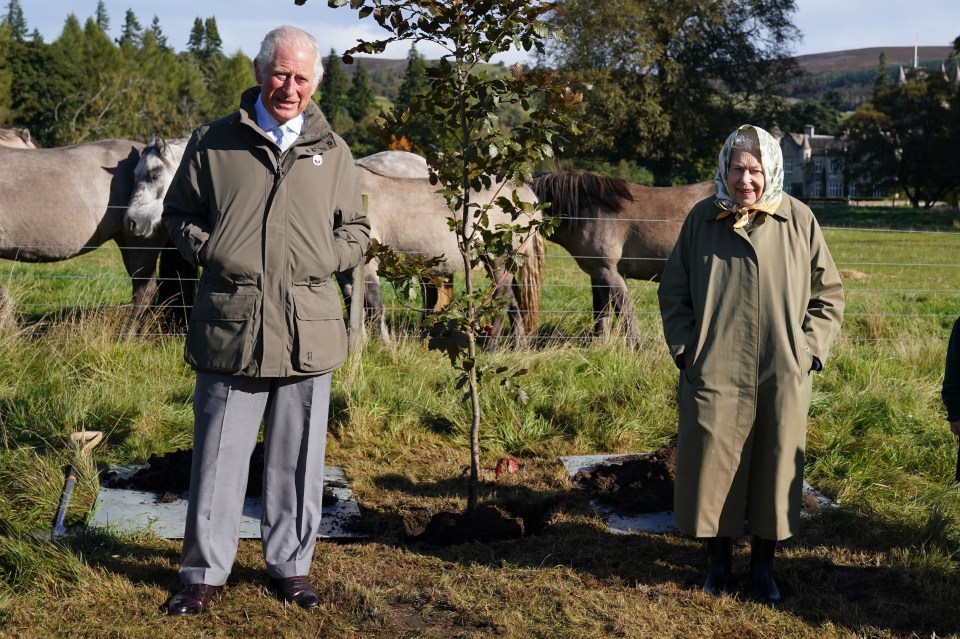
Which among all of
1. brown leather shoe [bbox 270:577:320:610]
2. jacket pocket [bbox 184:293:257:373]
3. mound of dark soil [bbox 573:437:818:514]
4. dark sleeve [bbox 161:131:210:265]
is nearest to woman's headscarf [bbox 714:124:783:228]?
mound of dark soil [bbox 573:437:818:514]

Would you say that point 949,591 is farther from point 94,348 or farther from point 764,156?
point 94,348

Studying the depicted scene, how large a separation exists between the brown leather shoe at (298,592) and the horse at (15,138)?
6.26m

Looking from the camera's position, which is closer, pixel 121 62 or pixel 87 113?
pixel 87 113

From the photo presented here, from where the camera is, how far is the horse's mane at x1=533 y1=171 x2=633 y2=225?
27.3 feet

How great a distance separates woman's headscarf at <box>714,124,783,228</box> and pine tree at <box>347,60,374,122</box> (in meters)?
94.4

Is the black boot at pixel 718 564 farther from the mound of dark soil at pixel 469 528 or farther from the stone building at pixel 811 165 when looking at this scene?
the stone building at pixel 811 165

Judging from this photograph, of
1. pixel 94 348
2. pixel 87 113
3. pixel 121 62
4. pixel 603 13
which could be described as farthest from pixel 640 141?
pixel 121 62

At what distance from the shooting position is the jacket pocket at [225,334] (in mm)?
3348

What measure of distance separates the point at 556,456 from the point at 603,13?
3430cm

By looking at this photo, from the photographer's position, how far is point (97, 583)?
3732mm

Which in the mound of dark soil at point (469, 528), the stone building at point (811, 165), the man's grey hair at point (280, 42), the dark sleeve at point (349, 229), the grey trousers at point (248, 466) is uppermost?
the stone building at point (811, 165)

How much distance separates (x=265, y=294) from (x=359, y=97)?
333 feet

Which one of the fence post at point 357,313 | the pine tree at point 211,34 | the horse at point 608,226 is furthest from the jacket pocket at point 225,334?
the pine tree at point 211,34

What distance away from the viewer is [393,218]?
7.87 m
